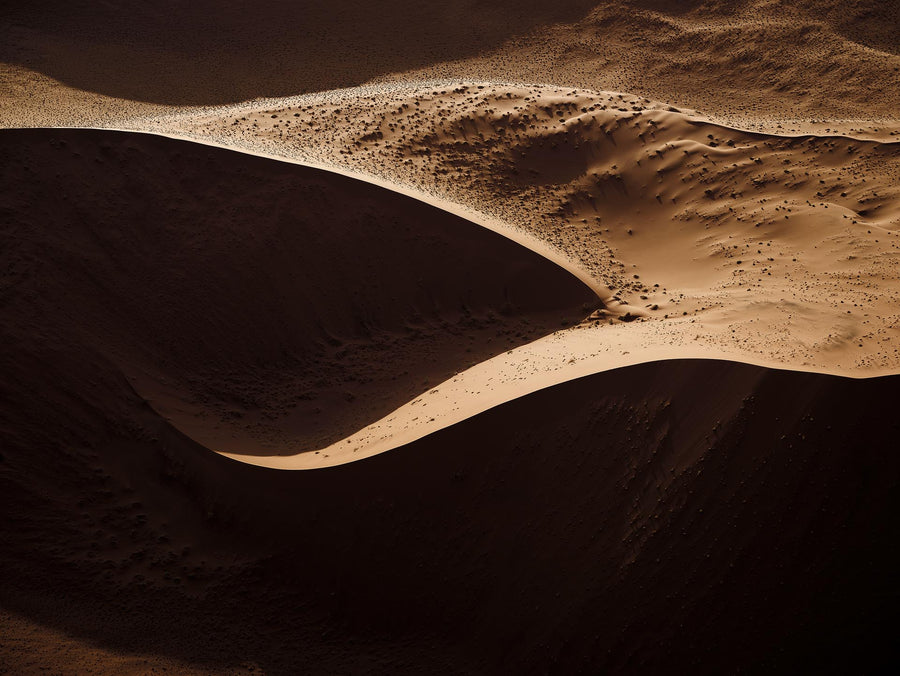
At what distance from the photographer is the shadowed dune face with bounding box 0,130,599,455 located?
8.25m

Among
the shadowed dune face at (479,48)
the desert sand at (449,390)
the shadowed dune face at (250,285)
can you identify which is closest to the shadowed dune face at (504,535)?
the desert sand at (449,390)

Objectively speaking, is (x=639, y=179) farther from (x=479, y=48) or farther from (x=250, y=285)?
(x=479, y=48)

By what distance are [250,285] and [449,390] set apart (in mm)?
2925

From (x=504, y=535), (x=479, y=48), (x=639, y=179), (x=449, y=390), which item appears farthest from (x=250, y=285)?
(x=479, y=48)

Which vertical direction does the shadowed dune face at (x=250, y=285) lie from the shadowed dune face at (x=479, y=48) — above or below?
below

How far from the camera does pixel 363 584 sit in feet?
23.4

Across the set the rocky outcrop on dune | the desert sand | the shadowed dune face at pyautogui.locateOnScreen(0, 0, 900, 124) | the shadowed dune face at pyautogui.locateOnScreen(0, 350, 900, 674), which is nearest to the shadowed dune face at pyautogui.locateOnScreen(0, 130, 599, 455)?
the desert sand

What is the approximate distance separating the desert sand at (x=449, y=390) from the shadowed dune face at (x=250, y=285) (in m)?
0.04

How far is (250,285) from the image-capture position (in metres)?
9.18

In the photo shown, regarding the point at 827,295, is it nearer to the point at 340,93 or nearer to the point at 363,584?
the point at 363,584

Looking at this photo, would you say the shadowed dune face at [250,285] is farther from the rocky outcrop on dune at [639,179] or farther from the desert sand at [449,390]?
the rocky outcrop on dune at [639,179]

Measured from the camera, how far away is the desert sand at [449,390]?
247 inches

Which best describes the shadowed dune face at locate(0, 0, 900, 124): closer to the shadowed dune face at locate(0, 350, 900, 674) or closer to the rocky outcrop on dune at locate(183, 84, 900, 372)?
the rocky outcrop on dune at locate(183, 84, 900, 372)

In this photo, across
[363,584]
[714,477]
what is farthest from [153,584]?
[714,477]
